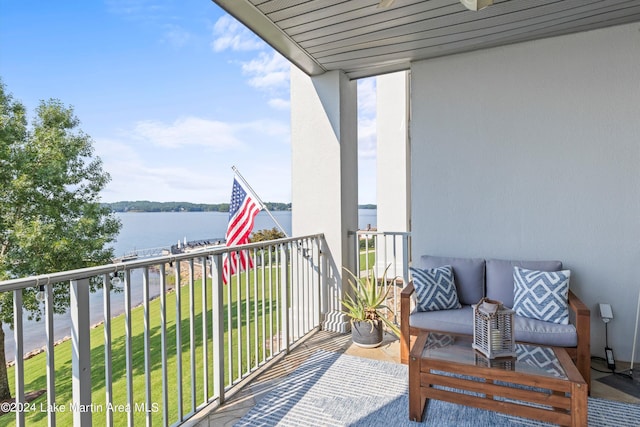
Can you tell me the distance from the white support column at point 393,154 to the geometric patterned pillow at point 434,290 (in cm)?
327

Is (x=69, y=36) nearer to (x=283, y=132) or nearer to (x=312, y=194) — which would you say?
(x=283, y=132)

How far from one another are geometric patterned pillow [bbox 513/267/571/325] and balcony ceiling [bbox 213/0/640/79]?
6.69 ft

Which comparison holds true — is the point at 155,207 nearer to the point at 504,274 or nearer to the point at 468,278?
the point at 468,278

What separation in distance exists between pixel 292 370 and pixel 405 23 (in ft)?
9.78

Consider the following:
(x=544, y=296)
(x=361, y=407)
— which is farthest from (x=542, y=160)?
(x=361, y=407)

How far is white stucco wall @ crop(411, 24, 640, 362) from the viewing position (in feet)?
9.29

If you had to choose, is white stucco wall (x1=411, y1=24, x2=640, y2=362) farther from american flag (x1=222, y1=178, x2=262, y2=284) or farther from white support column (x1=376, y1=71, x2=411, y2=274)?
white support column (x1=376, y1=71, x2=411, y2=274)

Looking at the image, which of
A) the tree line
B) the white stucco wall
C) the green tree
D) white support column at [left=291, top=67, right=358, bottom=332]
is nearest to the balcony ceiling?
the white stucco wall

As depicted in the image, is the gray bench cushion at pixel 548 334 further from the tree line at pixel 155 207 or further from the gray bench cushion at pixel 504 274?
the tree line at pixel 155 207

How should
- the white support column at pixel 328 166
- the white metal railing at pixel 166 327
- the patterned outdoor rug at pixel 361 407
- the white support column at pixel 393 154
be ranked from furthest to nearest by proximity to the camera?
the white support column at pixel 393 154, the white support column at pixel 328 166, the patterned outdoor rug at pixel 361 407, the white metal railing at pixel 166 327

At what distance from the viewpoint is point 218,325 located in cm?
230

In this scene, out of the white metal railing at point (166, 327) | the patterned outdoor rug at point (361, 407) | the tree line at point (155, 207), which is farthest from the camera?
the tree line at point (155, 207)

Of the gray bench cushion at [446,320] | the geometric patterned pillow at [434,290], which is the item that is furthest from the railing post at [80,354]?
the geometric patterned pillow at [434,290]

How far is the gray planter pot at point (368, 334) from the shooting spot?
3193 millimetres
